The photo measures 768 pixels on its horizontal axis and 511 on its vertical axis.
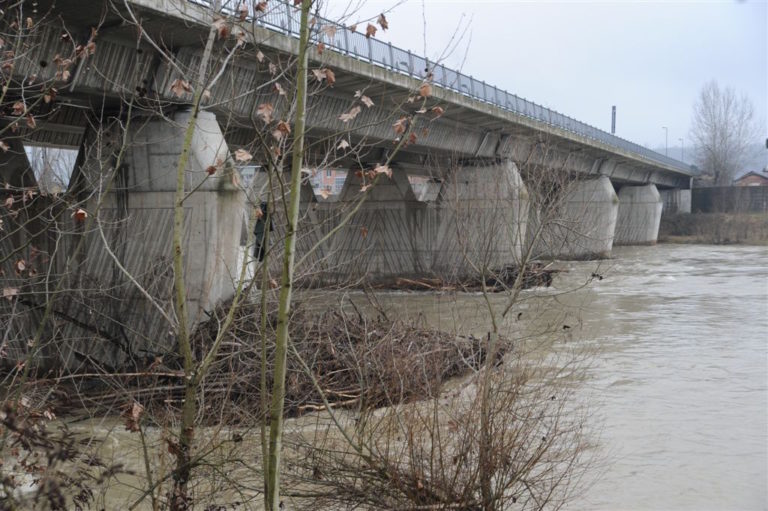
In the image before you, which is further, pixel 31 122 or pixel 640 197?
pixel 640 197

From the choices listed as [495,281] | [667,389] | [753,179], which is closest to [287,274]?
[667,389]

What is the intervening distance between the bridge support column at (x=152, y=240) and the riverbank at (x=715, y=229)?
55.9 m

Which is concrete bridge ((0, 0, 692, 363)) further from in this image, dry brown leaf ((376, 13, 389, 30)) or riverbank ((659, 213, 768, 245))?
riverbank ((659, 213, 768, 245))

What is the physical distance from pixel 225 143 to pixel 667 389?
8196 mm

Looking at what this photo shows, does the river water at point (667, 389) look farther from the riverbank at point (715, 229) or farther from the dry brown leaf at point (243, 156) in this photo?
the riverbank at point (715, 229)

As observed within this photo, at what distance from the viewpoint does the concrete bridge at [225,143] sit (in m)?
8.28

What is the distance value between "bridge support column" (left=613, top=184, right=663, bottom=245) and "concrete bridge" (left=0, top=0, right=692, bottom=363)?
27718mm

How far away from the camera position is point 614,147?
48719 millimetres

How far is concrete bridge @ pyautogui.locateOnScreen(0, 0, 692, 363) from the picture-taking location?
8.28 meters

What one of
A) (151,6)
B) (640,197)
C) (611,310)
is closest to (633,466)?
(151,6)

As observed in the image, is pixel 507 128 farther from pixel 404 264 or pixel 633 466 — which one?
pixel 633 466

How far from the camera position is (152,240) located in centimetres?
1512

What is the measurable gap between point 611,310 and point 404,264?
1342cm

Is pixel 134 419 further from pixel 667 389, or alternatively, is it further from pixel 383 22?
pixel 667 389
